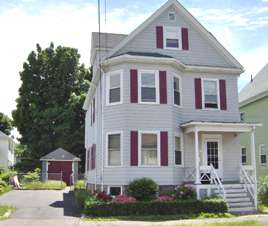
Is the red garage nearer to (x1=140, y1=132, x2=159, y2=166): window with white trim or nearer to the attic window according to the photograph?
(x1=140, y1=132, x2=159, y2=166): window with white trim

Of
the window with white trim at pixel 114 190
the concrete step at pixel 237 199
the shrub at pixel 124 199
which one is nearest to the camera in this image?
the shrub at pixel 124 199

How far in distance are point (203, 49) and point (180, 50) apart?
1423 millimetres

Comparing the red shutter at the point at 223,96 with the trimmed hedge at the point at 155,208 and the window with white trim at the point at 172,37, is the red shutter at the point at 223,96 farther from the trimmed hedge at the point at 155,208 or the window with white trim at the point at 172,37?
the trimmed hedge at the point at 155,208

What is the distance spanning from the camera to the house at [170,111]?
61.8 feet

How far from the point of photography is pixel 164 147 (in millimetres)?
19078

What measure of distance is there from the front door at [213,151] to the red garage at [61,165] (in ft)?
65.6

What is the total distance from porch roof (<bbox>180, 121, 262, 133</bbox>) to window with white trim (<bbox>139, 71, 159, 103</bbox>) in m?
2.14

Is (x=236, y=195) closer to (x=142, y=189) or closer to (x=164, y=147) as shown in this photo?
(x=164, y=147)

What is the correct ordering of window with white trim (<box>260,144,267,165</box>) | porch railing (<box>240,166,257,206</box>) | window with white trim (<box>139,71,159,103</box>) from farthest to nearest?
window with white trim (<box>260,144,267,165</box>), window with white trim (<box>139,71,159,103</box>), porch railing (<box>240,166,257,206</box>)

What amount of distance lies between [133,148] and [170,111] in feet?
8.78

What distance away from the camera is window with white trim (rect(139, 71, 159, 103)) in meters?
19.4

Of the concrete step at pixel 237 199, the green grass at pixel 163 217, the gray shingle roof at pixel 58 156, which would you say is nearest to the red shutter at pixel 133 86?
the green grass at pixel 163 217

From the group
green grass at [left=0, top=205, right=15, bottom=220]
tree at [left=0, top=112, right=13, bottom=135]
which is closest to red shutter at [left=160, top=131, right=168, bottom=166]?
green grass at [left=0, top=205, right=15, bottom=220]

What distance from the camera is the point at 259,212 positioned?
678 inches
